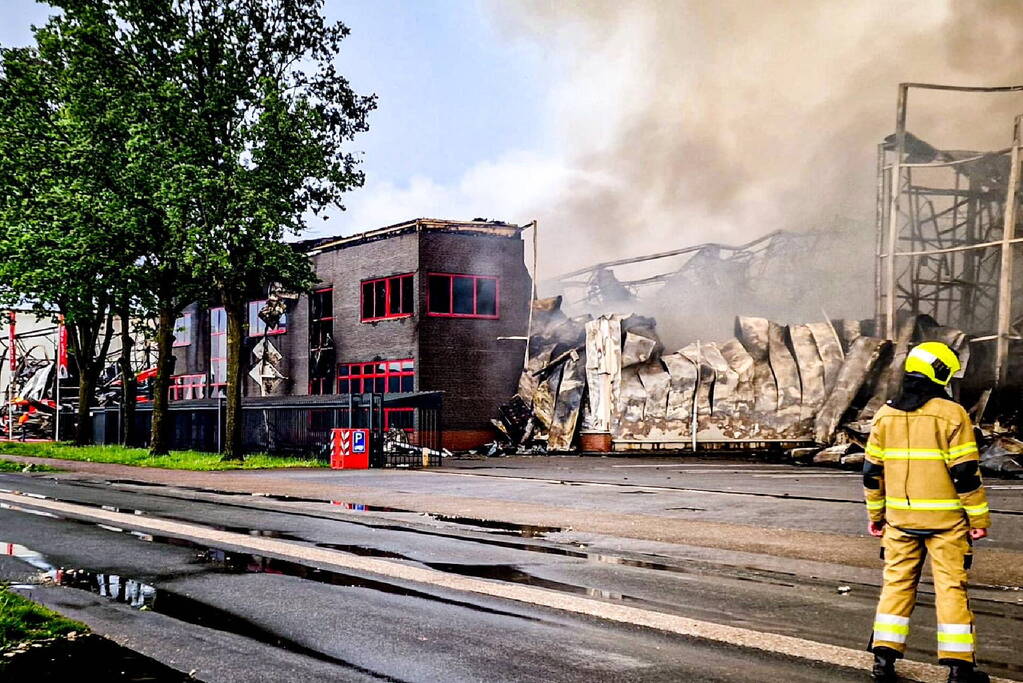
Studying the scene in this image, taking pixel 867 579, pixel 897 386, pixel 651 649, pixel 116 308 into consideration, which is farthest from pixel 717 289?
pixel 651 649

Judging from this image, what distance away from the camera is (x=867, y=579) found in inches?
320

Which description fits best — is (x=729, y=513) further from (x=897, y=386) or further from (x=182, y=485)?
(x=897, y=386)

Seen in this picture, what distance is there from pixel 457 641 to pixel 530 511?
771 cm

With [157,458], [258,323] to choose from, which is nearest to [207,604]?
[157,458]

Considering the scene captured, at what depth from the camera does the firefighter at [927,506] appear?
197 inches

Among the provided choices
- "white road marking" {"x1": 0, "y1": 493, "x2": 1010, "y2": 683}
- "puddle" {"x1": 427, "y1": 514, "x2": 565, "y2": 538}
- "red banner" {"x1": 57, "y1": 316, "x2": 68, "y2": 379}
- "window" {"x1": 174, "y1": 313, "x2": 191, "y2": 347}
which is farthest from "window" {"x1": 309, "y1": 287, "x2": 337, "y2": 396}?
"white road marking" {"x1": 0, "y1": 493, "x2": 1010, "y2": 683}

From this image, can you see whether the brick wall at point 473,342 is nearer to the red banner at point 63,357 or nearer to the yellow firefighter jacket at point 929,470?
the red banner at point 63,357

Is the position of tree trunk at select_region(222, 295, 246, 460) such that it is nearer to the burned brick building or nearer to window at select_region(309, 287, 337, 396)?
the burned brick building

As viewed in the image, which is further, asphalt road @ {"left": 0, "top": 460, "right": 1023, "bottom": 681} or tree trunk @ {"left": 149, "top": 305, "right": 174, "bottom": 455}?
tree trunk @ {"left": 149, "top": 305, "right": 174, "bottom": 455}

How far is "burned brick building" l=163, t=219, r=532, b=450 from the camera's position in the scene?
32.7m

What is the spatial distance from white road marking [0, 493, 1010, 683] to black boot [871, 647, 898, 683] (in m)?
0.13

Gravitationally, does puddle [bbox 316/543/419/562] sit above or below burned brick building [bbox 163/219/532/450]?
below

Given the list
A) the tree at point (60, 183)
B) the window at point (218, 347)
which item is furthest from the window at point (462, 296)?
the window at point (218, 347)

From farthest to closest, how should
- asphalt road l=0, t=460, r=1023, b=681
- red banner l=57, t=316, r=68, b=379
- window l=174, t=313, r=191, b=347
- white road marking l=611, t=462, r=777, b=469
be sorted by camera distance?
window l=174, t=313, r=191, b=347, red banner l=57, t=316, r=68, b=379, white road marking l=611, t=462, r=777, b=469, asphalt road l=0, t=460, r=1023, b=681
